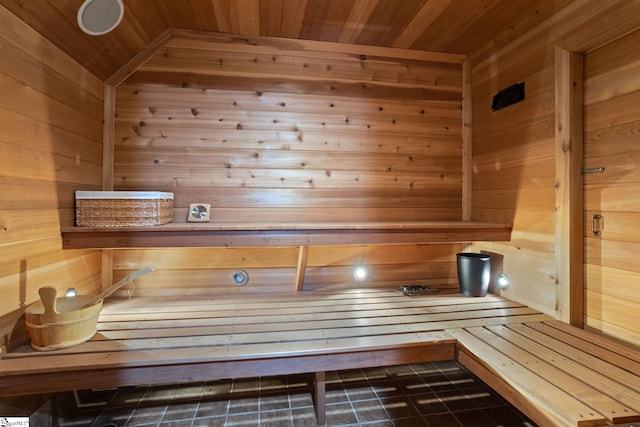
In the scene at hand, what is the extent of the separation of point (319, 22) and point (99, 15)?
3.71 feet

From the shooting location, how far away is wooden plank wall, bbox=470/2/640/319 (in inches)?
57.0

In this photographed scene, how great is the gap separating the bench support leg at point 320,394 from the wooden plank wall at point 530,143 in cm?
129

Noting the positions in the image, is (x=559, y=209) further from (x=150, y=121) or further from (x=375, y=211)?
(x=150, y=121)

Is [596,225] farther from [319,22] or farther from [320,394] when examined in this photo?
[319,22]

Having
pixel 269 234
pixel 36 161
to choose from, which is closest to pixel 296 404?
pixel 269 234

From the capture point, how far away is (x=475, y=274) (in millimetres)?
1960

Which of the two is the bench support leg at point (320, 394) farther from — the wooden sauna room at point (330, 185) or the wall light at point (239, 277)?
the wall light at point (239, 277)

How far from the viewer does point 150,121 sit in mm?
1911

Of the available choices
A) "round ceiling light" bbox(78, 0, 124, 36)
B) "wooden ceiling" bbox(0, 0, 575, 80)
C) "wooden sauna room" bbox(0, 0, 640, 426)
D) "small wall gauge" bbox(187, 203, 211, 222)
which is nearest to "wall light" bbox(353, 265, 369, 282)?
"wooden sauna room" bbox(0, 0, 640, 426)

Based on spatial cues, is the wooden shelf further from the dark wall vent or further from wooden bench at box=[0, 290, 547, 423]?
the dark wall vent


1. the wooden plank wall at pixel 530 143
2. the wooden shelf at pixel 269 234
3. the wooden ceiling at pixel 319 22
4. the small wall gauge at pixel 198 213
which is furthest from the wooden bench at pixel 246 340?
the wooden ceiling at pixel 319 22

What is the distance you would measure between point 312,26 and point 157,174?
4.46ft

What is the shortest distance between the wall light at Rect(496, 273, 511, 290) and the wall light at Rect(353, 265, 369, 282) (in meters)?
0.87

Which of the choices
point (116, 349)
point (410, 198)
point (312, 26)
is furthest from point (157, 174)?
point (410, 198)
